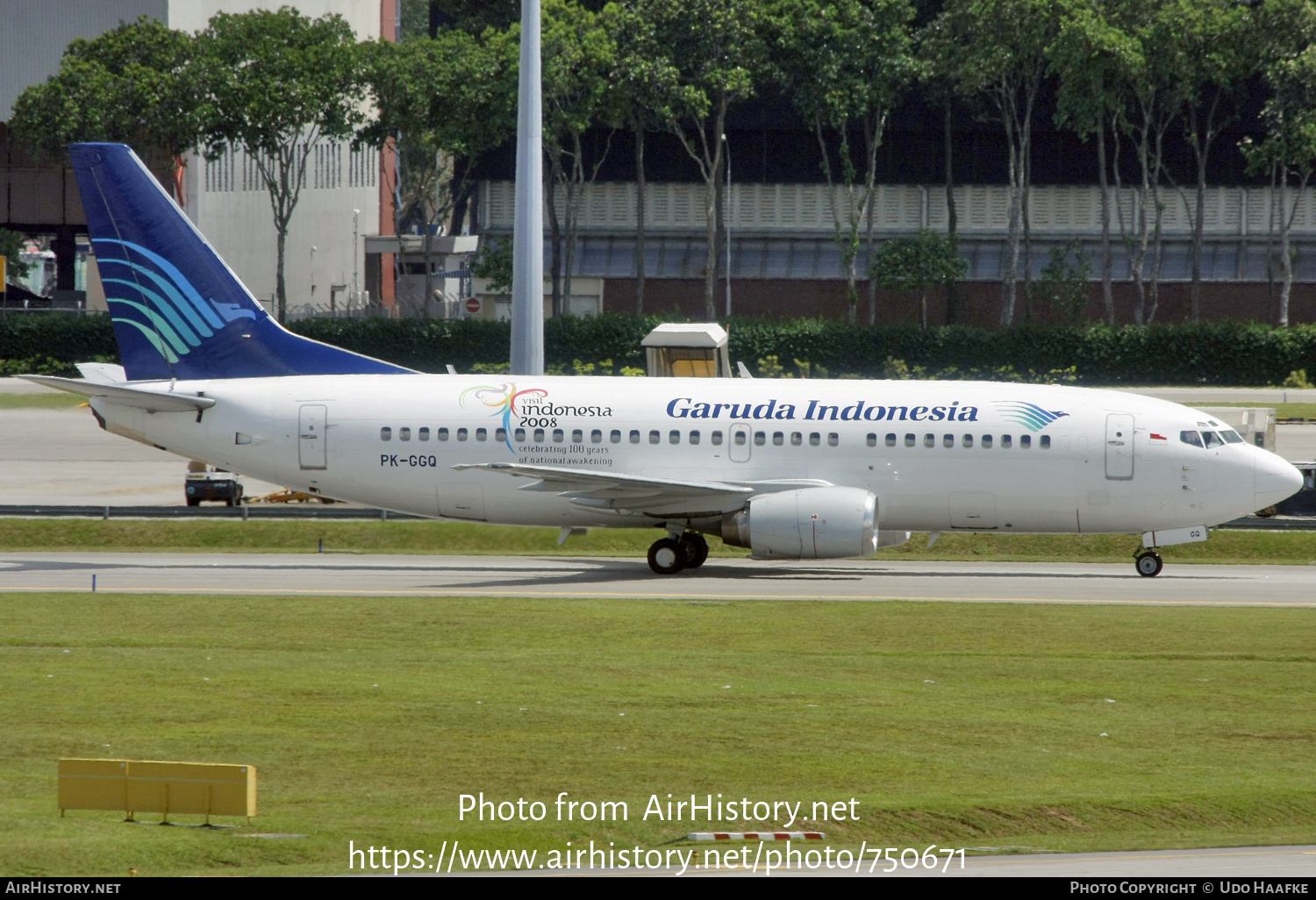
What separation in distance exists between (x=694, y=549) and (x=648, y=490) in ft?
7.00

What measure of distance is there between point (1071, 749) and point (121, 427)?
2487 centimetres

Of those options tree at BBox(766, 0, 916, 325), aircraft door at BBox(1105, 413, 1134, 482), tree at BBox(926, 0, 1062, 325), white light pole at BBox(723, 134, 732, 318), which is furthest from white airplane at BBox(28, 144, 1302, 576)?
white light pole at BBox(723, 134, 732, 318)

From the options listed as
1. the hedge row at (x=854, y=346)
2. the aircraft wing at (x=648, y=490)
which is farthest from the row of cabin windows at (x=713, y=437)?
the hedge row at (x=854, y=346)

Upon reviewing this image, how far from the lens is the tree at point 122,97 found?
264 feet

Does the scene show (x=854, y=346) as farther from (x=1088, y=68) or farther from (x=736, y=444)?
(x=736, y=444)

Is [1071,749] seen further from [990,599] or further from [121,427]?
[121,427]

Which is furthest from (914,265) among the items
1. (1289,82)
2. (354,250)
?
(354,250)

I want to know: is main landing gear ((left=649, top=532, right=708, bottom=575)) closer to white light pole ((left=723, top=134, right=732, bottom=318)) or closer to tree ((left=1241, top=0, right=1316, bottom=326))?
white light pole ((left=723, top=134, right=732, bottom=318))

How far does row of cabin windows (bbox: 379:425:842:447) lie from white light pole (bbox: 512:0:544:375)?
481 inches

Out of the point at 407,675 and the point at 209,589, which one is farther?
the point at 209,589

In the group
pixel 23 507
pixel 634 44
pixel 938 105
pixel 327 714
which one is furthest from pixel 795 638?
pixel 938 105

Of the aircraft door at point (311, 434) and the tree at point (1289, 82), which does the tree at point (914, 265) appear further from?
the aircraft door at point (311, 434)

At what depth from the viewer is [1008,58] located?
85938mm

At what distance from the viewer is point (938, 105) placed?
9688 cm
